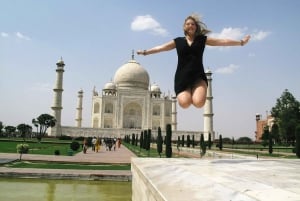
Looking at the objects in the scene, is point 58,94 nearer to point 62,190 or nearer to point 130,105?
point 130,105

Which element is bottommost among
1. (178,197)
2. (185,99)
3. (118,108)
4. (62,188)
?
(62,188)

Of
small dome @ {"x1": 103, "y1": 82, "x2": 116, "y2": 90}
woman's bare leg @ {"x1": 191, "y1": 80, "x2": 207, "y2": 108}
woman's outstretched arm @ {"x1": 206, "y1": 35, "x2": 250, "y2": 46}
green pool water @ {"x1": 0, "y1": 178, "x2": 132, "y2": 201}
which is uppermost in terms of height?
small dome @ {"x1": 103, "y1": 82, "x2": 116, "y2": 90}

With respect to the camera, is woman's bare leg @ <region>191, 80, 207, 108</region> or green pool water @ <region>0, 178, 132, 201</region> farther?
green pool water @ <region>0, 178, 132, 201</region>

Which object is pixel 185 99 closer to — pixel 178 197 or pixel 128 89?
pixel 178 197

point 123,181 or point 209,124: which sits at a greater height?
point 209,124

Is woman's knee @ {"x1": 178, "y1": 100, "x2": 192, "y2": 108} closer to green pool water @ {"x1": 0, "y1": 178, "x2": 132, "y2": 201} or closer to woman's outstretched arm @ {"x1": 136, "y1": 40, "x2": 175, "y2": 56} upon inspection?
woman's outstretched arm @ {"x1": 136, "y1": 40, "x2": 175, "y2": 56}

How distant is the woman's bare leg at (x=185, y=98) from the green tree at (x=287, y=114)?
105 feet

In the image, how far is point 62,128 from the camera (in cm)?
4131

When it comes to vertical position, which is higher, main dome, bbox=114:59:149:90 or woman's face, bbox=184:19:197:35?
main dome, bbox=114:59:149:90

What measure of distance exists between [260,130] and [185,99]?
58.4m

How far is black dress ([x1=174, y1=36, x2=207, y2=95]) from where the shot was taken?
386cm

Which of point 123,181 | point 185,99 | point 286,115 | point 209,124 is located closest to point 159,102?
point 209,124

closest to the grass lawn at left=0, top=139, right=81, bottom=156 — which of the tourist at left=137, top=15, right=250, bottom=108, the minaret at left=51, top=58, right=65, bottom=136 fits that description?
the tourist at left=137, top=15, right=250, bottom=108

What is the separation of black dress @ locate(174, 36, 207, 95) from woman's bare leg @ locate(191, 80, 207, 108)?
2.8 inches
